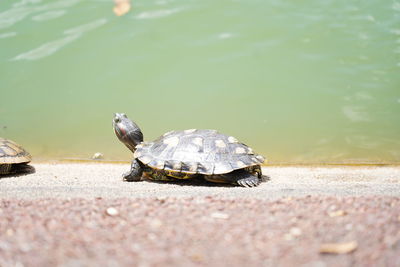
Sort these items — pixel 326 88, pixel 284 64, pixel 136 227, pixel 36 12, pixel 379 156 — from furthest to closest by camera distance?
1. pixel 36 12
2. pixel 284 64
3. pixel 326 88
4. pixel 379 156
5. pixel 136 227

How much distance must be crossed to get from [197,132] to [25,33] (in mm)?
9204

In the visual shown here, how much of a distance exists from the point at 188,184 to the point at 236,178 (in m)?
0.64

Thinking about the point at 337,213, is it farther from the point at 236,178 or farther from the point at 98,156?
the point at 98,156

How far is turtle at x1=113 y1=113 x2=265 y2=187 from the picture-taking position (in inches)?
198

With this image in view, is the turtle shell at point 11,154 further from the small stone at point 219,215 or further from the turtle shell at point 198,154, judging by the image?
the small stone at point 219,215

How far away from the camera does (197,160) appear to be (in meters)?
5.06

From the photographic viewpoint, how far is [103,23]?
12148mm

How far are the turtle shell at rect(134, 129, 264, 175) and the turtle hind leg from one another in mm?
169

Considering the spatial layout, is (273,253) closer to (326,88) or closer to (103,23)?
(326,88)

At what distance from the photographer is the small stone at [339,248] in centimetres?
220

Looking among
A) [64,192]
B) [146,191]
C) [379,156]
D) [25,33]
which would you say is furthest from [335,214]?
[25,33]

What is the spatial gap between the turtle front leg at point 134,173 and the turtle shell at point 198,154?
11 centimetres

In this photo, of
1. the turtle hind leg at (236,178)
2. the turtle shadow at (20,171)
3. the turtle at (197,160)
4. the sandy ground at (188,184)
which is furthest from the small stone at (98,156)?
the turtle hind leg at (236,178)

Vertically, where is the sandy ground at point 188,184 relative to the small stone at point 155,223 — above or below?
below
